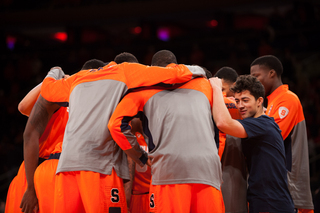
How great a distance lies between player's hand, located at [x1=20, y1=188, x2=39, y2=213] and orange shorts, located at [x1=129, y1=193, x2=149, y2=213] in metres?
0.93

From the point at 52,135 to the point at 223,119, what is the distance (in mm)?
A: 1650

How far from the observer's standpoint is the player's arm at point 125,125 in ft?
8.16

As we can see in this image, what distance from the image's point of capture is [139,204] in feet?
10.9

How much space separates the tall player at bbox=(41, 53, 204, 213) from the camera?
8.25ft

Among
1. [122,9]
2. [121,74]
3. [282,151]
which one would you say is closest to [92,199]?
[121,74]

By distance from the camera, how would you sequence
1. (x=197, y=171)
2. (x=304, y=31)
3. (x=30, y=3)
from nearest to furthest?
(x=197, y=171) < (x=304, y=31) < (x=30, y=3)

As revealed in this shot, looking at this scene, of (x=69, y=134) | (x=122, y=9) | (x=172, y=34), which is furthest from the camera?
(x=172, y=34)

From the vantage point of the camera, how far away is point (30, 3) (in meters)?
13.7

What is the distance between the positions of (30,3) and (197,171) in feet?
44.5

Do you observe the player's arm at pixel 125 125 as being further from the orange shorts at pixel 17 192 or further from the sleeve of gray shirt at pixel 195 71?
the orange shorts at pixel 17 192

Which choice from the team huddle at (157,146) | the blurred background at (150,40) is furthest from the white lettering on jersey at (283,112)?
the blurred background at (150,40)

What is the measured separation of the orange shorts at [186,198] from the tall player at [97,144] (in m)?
0.32

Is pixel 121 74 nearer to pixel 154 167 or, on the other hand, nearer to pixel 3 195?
pixel 154 167

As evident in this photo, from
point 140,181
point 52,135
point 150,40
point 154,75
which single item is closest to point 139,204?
point 140,181
